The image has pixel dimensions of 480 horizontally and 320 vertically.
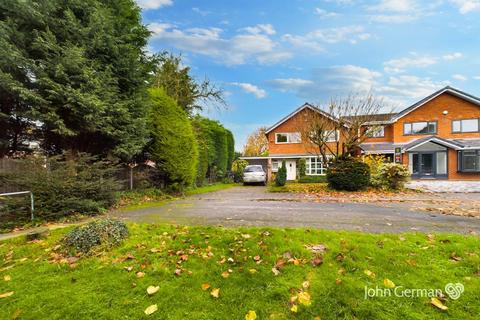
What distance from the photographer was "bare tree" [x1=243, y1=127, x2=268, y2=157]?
147 feet

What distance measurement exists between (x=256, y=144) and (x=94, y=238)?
4207cm

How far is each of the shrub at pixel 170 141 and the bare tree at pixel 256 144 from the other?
32.0 metres

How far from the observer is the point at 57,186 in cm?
710

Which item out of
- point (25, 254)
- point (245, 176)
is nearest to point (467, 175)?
point (245, 176)

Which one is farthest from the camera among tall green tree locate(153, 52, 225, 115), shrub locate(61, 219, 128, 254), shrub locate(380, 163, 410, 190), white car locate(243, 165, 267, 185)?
white car locate(243, 165, 267, 185)

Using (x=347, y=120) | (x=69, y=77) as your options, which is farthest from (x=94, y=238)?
(x=347, y=120)

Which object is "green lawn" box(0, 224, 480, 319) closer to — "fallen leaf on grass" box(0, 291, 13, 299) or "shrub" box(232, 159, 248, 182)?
"fallen leaf on grass" box(0, 291, 13, 299)

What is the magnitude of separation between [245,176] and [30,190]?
53.1 ft

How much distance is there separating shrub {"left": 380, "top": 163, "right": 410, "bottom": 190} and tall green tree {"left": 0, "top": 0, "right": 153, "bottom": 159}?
13.2 metres

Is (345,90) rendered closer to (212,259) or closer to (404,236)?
(404,236)

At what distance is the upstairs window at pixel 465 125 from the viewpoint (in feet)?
74.0

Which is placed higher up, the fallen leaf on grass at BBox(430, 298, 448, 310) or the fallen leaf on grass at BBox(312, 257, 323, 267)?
the fallen leaf on grass at BBox(312, 257, 323, 267)

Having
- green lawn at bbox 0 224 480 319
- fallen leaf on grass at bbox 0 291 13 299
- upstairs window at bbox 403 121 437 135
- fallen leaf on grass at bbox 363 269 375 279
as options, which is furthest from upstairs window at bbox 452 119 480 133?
fallen leaf on grass at bbox 0 291 13 299

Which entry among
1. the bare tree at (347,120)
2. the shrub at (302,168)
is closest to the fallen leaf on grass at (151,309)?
the bare tree at (347,120)
